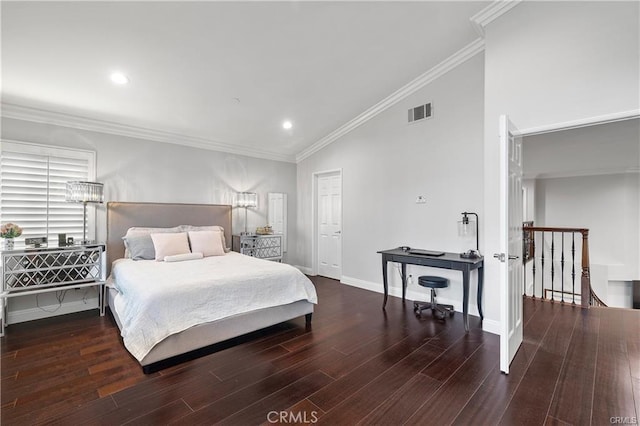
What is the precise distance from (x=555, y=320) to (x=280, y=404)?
3.49m

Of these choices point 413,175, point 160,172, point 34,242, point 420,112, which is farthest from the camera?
point 160,172

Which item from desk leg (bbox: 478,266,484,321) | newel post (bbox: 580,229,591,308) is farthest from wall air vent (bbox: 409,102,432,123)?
newel post (bbox: 580,229,591,308)

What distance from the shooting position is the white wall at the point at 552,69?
2.50 meters

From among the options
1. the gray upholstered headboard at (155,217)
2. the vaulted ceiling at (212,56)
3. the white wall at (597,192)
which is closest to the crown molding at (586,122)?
the vaulted ceiling at (212,56)

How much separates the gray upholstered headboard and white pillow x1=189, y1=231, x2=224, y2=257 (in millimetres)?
630

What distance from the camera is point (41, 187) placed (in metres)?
3.62

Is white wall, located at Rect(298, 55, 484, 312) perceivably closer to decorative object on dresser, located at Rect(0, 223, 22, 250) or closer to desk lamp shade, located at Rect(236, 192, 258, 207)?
desk lamp shade, located at Rect(236, 192, 258, 207)

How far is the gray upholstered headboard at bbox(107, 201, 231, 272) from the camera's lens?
4.09 meters

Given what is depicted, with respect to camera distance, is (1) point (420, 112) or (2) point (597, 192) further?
(2) point (597, 192)

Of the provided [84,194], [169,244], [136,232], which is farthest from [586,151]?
[84,194]

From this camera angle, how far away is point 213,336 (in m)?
2.70

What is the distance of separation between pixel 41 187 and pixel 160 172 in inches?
55.2

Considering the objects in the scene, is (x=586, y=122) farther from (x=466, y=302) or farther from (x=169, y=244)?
(x=169, y=244)

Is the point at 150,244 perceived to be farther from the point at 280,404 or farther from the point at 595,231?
the point at 595,231
